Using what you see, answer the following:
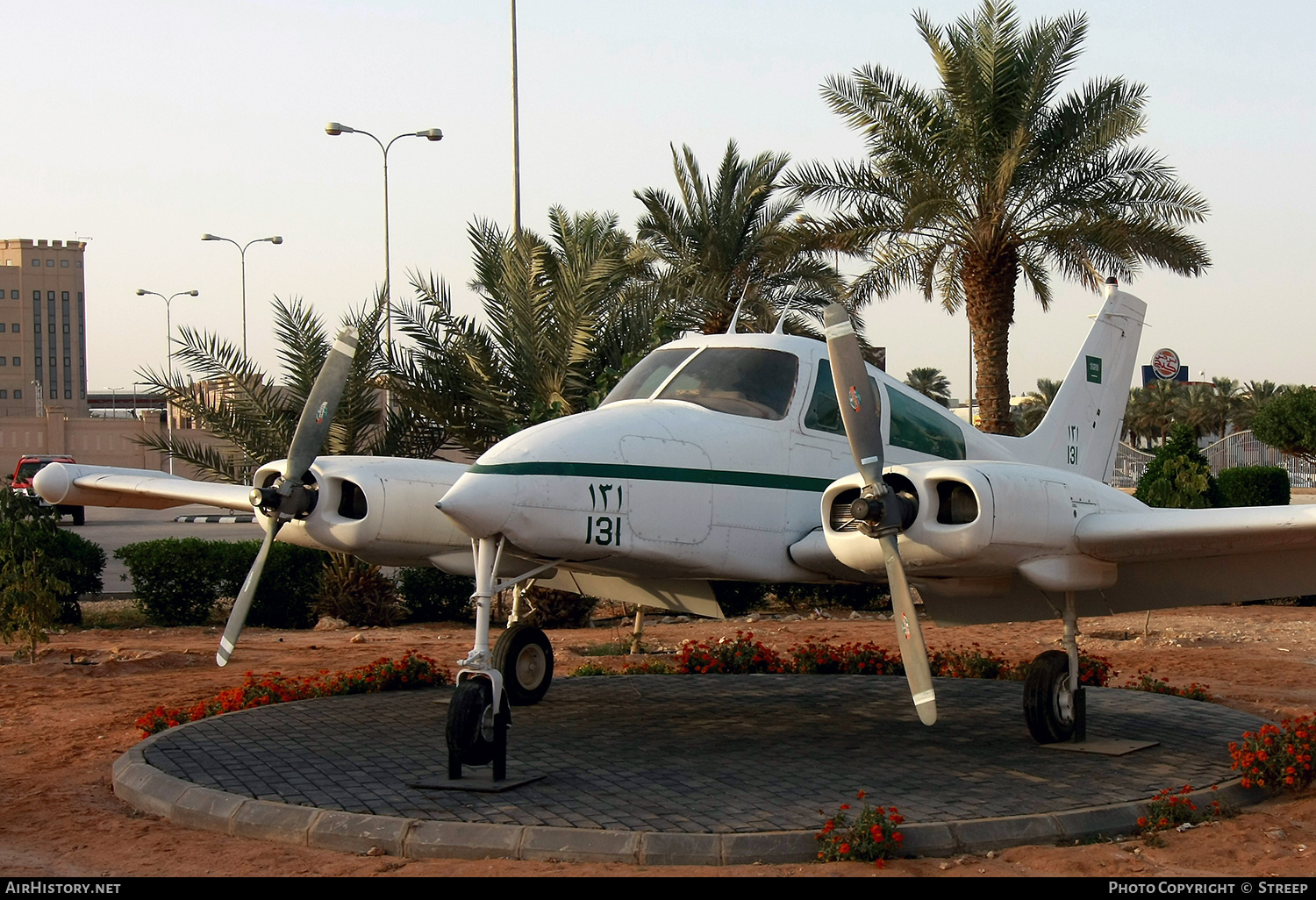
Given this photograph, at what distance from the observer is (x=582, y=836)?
6754mm

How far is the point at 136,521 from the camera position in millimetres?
50188

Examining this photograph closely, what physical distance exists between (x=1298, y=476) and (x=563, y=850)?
215 feet

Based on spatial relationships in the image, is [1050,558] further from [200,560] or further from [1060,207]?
[1060,207]

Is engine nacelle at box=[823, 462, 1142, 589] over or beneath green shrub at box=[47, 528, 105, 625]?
over

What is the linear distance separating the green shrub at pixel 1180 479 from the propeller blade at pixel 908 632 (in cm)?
1556

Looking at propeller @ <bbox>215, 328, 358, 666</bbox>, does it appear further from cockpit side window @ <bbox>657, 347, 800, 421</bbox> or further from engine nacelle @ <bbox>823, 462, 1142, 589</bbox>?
engine nacelle @ <bbox>823, 462, 1142, 589</bbox>

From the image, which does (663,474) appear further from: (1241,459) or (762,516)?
(1241,459)

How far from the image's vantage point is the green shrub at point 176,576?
19.2m

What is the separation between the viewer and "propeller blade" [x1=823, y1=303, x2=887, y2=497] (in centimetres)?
827

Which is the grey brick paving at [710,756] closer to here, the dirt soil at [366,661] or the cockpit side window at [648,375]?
the dirt soil at [366,661]

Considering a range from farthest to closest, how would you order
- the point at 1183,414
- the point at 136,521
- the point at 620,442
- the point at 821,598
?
the point at 1183,414
the point at 136,521
the point at 821,598
the point at 620,442

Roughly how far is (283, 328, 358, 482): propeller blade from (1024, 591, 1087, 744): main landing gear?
20.0 feet

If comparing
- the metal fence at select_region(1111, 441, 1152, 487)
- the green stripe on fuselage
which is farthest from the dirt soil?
the metal fence at select_region(1111, 441, 1152, 487)

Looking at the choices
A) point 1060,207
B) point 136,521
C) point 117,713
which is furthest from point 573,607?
point 136,521
